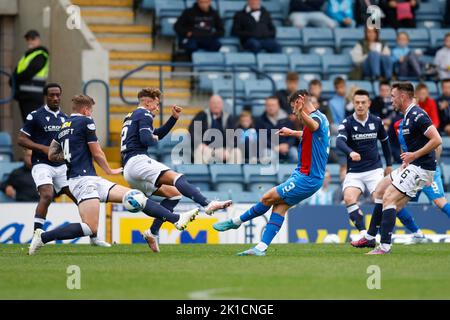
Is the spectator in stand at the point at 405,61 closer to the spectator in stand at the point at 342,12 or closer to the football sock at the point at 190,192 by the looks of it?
the spectator in stand at the point at 342,12

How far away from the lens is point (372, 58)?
2391cm

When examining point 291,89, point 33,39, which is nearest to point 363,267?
point 291,89

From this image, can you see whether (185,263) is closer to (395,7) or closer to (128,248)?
(128,248)

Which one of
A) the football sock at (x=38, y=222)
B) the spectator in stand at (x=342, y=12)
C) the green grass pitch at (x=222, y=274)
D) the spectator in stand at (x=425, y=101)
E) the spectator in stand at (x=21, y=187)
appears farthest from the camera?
the spectator in stand at (x=342, y=12)

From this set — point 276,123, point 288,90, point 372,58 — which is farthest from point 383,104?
point 276,123

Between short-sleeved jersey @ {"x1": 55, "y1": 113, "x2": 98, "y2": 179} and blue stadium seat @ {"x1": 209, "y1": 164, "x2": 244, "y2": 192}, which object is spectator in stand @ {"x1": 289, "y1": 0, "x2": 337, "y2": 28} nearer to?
blue stadium seat @ {"x1": 209, "y1": 164, "x2": 244, "y2": 192}

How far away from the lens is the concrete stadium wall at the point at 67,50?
22.1 m

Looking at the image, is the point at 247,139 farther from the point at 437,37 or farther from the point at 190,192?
the point at 437,37

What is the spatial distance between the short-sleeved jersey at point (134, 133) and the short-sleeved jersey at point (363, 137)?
3099 mm

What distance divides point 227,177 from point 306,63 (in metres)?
3.90

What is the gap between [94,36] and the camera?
2317 centimetres

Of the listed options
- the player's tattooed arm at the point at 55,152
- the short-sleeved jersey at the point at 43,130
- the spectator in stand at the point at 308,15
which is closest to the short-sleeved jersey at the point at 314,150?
the player's tattooed arm at the point at 55,152

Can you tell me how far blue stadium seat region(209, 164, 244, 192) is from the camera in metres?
21.2

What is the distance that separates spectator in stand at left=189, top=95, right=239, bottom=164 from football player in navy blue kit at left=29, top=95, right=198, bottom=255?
5.80 metres
